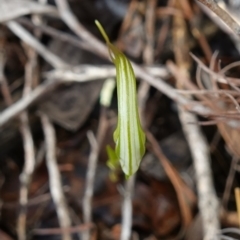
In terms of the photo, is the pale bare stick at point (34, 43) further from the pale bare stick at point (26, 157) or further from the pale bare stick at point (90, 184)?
the pale bare stick at point (90, 184)

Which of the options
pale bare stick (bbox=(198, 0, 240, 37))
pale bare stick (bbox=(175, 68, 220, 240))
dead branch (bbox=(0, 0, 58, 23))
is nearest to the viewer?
pale bare stick (bbox=(198, 0, 240, 37))

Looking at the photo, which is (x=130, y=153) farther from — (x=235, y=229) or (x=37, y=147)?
(x=37, y=147)

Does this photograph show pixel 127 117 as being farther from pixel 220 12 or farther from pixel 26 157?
pixel 26 157

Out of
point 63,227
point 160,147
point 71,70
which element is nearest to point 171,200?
point 160,147

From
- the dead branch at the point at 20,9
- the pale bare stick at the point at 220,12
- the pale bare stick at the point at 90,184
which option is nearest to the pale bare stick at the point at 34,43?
the dead branch at the point at 20,9

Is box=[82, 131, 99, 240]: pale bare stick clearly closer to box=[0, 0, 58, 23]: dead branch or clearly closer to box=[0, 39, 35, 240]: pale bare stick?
box=[0, 39, 35, 240]: pale bare stick

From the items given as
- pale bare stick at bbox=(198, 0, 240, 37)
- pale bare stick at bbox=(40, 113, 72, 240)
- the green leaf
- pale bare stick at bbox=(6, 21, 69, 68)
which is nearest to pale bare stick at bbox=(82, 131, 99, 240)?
pale bare stick at bbox=(40, 113, 72, 240)

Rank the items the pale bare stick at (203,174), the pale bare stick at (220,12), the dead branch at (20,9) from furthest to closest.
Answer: the dead branch at (20,9) < the pale bare stick at (203,174) < the pale bare stick at (220,12)
